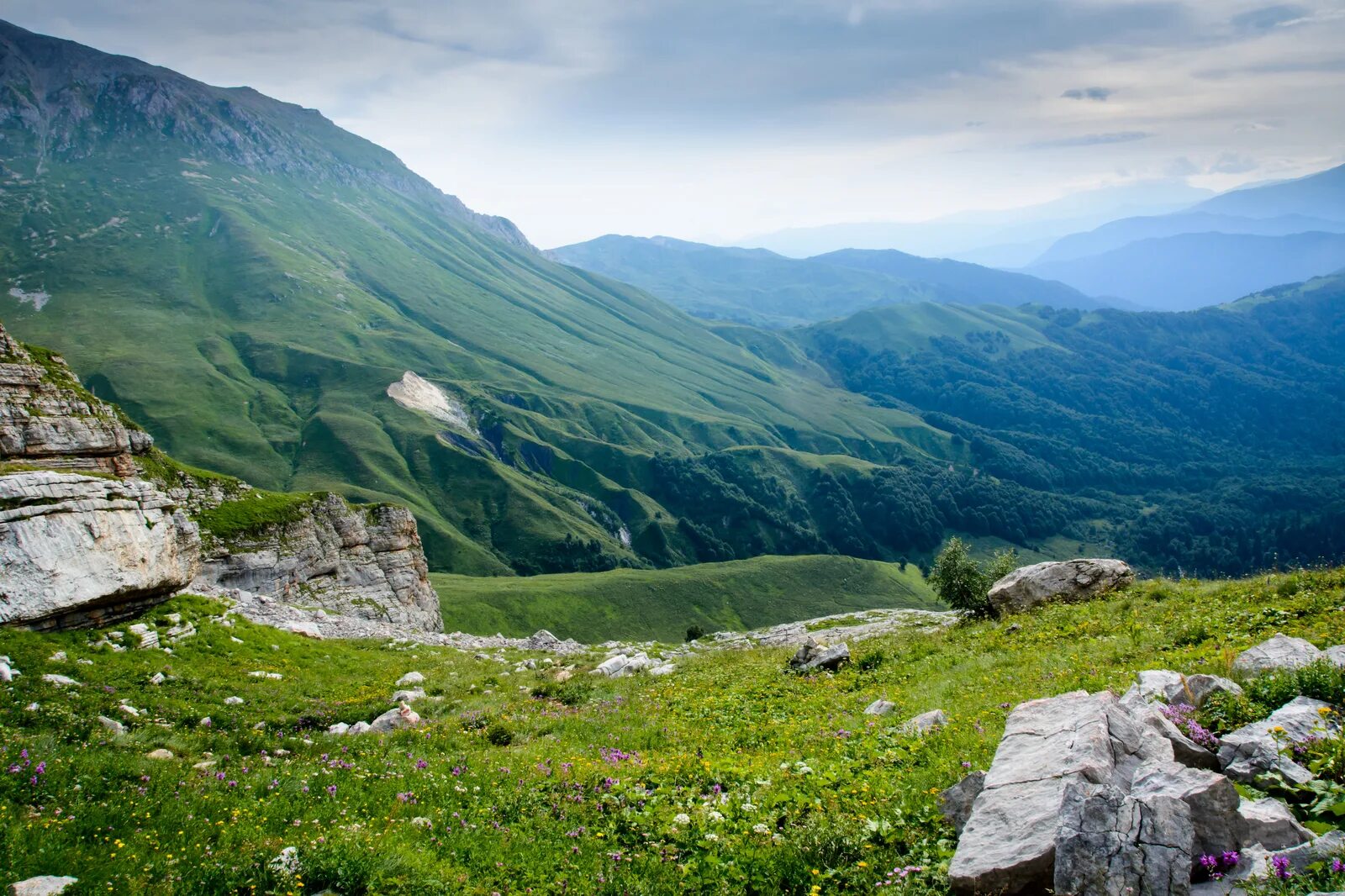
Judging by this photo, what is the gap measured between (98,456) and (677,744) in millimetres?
42549

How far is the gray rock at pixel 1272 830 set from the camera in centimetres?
794

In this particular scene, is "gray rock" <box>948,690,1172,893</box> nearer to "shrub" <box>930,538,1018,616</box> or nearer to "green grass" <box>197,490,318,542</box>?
"shrub" <box>930,538,1018,616</box>

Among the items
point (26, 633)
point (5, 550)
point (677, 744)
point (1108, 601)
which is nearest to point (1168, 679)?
point (677, 744)

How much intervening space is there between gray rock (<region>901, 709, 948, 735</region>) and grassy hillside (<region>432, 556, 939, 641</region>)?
11568cm

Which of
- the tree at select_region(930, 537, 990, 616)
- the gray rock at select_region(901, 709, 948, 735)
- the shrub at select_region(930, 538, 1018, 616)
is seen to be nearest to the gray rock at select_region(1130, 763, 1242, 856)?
the gray rock at select_region(901, 709, 948, 735)

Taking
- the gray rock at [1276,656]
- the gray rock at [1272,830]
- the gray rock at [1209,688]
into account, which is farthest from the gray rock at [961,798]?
the gray rock at [1276,656]

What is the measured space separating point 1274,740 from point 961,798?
4497mm

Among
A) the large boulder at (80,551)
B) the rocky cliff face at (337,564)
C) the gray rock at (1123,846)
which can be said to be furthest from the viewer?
the rocky cliff face at (337,564)

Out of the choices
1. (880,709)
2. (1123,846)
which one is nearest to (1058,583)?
(880,709)

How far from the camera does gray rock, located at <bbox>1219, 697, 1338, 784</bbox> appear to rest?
9375mm

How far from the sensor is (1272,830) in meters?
8.01

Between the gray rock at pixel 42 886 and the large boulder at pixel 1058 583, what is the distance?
30.1 metres

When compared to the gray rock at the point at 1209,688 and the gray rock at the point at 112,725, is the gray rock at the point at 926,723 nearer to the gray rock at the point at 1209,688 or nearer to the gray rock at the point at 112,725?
the gray rock at the point at 1209,688

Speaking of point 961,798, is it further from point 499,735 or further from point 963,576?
point 963,576
